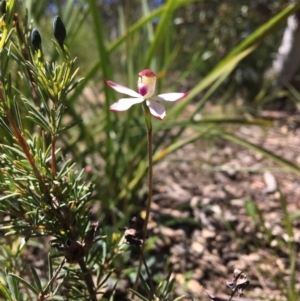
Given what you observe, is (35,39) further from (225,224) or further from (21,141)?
(225,224)

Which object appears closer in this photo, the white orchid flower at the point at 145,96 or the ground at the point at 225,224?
the white orchid flower at the point at 145,96

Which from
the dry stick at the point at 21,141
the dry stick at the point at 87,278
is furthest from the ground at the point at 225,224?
the dry stick at the point at 21,141

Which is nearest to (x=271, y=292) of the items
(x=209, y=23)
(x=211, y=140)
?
(x=211, y=140)

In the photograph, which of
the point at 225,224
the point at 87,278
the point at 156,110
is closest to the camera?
the point at 156,110

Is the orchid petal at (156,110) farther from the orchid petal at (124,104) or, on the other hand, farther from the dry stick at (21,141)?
the dry stick at (21,141)

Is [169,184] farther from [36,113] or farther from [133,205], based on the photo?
[36,113]

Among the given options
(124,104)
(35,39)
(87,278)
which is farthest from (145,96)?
(87,278)

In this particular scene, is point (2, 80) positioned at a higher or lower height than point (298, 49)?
lower
